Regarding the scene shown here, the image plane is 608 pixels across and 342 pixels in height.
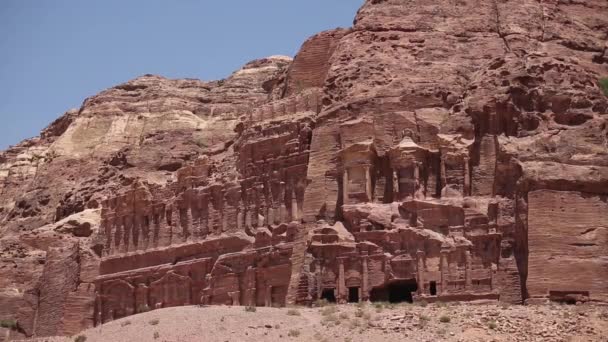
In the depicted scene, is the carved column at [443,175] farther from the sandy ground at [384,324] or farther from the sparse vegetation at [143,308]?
the sparse vegetation at [143,308]

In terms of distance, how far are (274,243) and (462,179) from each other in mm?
10149

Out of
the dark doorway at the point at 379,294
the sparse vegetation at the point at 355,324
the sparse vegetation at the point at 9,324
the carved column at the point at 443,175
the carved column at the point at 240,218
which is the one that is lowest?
the sparse vegetation at the point at 355,324

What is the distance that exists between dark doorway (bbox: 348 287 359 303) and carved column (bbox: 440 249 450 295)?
395 cm

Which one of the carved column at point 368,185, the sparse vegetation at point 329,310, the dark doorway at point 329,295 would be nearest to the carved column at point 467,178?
the carved column at point 368,185

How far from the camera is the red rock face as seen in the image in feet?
156

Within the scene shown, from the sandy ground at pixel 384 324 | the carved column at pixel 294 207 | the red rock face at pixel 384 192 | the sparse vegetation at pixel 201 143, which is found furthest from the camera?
the sparse vegetation at pixel 201 143

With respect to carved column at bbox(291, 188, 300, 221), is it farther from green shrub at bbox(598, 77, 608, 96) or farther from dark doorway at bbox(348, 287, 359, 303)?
green shrub at bbox(598, 77, 608, 96)

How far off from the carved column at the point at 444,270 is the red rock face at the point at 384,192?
0.18 ft

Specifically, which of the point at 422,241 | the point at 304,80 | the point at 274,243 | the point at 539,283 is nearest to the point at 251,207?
the point at 274,243

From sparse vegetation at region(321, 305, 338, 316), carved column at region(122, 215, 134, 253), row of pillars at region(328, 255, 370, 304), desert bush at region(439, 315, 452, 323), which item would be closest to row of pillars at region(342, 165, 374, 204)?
row of pillars at region(328, 255, 370, 304)

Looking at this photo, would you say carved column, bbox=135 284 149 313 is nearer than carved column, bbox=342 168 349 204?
No

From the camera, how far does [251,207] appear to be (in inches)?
2292

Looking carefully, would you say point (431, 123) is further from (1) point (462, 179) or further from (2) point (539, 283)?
(2) point (539, 283)

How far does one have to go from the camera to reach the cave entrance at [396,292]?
49.7 m
